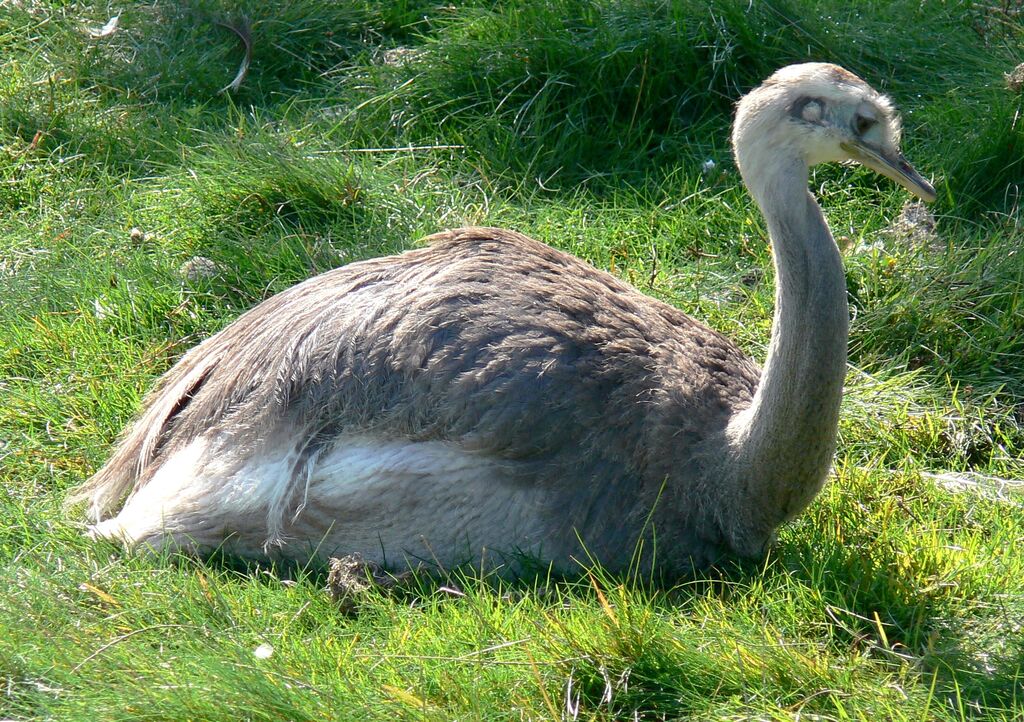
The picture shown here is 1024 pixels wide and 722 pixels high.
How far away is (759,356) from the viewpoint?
18.5 feet

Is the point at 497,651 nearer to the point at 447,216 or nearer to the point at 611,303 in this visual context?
the point at 611,303

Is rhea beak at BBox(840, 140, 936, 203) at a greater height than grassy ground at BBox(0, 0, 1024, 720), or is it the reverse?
rhea beak at BBox(840, 140, 936, 203)

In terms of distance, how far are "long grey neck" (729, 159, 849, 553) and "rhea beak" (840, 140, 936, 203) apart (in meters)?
0.16

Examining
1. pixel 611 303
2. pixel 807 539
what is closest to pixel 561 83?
pixel 611 303

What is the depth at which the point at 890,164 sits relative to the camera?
414 cm

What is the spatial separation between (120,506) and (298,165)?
205 cm

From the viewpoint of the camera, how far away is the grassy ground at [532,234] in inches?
147

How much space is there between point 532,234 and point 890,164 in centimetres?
233

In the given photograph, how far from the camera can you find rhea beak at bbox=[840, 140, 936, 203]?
13.5ft

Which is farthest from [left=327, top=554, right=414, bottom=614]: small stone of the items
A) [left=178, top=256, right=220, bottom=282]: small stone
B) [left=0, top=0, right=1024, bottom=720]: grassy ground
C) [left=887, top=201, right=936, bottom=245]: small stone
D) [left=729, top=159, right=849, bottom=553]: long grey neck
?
[left=887, top=201, right=936, bottom=245]: small stone

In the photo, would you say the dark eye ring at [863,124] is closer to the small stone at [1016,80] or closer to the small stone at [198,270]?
the small stone at [1016,80]

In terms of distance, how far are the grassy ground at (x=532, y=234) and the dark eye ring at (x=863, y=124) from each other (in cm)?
129

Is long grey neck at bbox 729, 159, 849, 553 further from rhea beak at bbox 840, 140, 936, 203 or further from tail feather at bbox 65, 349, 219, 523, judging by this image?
tail feather at bbox 65, 349, 219, 523

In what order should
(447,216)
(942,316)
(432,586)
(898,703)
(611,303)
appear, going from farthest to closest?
(447,216)
(942,316)
(611,303)
(432,586)
(898,703)
